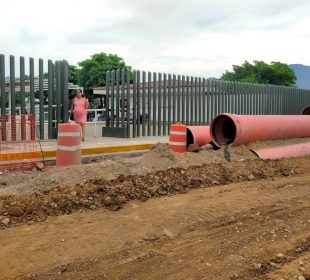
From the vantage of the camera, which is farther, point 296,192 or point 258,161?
point 258,161

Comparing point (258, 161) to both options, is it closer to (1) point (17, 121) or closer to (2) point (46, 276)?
(1) point (17, 121)

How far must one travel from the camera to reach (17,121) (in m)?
12.3

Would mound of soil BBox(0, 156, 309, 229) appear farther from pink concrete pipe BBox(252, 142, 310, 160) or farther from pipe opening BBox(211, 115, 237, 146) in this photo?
pipe opening BBox(211, 115, 237, 146)

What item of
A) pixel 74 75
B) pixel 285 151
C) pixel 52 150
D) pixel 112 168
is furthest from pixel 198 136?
pixel 74 75

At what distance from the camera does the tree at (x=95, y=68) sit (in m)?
40.8

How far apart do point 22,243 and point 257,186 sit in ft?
14.9

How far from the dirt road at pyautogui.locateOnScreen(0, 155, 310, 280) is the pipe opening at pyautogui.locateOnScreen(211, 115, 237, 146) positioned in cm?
392

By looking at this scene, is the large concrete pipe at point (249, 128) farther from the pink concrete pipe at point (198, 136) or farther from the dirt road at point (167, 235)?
the dirt road at point (167, 235)

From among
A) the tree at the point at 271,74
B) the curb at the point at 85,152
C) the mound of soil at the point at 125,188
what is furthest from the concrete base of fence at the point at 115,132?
the tree at the point at 271,74

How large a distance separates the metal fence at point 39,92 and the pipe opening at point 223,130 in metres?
4.75

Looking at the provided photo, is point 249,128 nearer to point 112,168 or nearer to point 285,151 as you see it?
point 285,151

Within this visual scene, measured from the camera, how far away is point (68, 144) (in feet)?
29.9

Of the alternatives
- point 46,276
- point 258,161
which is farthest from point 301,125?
point 46,276

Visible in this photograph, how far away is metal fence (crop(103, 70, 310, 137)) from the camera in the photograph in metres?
16.2
